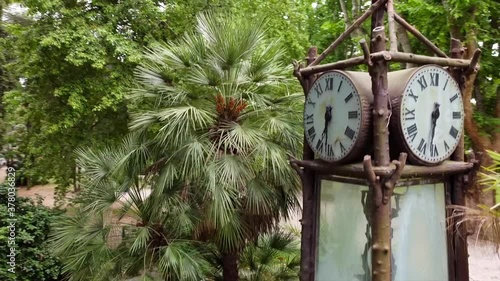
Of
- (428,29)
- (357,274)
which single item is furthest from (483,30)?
(357,274)

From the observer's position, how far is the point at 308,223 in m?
4.36

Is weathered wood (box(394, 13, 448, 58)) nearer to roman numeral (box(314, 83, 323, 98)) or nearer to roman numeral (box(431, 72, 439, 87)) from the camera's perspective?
roman numeral (box(431, 72, 439, 87))

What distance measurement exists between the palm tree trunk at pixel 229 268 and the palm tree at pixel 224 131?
0.01 metres

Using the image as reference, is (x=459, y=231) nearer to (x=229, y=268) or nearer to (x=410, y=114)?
(x=410, y=114)

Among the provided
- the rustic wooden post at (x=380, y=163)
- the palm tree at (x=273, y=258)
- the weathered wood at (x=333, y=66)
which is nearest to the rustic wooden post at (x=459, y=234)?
the rustic wooden post at (x=380, y=163)

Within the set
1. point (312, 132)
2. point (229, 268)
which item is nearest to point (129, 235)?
point (229, 268)

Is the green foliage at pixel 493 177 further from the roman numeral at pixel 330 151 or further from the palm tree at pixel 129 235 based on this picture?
the palm tree at pixel 129 235

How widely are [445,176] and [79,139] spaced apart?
7.37 meters

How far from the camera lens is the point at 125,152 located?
5914mm

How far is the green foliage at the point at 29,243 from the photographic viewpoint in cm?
751

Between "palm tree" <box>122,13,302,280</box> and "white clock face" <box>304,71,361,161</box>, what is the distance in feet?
3.99

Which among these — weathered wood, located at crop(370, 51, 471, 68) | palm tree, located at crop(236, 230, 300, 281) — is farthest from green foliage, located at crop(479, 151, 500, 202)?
palm tree, located at crop(236, 230, 300, 281)

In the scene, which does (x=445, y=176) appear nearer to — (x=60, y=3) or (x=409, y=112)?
(x=409, y=112)

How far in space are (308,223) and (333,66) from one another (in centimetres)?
150
